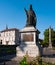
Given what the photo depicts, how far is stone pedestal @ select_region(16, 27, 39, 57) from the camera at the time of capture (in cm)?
1808

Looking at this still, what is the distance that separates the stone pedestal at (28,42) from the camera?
59.3 feet

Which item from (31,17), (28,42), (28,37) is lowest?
(28,42)

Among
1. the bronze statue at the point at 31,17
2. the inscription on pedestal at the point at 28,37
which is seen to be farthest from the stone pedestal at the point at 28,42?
the bronze statue at the point at 31,17

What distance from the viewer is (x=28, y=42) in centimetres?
1867

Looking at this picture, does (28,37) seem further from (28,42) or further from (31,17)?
(31,17)

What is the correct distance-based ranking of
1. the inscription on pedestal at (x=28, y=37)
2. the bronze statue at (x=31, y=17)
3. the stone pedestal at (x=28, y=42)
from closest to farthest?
the stone pedestal at (x=28, y=42), the inscription on pedestal at (x=28, y=37), the bronze statue at (x=31, y=17)

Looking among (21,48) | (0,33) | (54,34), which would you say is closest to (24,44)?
(21,48)

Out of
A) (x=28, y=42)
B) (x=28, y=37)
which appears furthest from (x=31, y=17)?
(x=28, y=42)

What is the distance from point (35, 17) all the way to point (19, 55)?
4.77 m

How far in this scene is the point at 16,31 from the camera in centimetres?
10306

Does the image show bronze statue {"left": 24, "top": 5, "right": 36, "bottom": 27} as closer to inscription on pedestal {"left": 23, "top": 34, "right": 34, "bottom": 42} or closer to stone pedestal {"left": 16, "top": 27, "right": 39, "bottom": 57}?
stone pedestal {"left": 16, "top": 27, "right": 39, "bottom": 57}

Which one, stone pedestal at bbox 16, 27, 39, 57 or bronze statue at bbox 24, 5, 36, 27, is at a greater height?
bronze statue at bbox 24, 5, 36, 27

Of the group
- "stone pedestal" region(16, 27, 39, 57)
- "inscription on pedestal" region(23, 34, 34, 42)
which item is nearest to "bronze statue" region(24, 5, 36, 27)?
"stone pedestal" region(16, 27, 39, 57)

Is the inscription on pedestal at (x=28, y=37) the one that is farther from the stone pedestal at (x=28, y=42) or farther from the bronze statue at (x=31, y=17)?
the bronze statue at (x=31, y=17)
